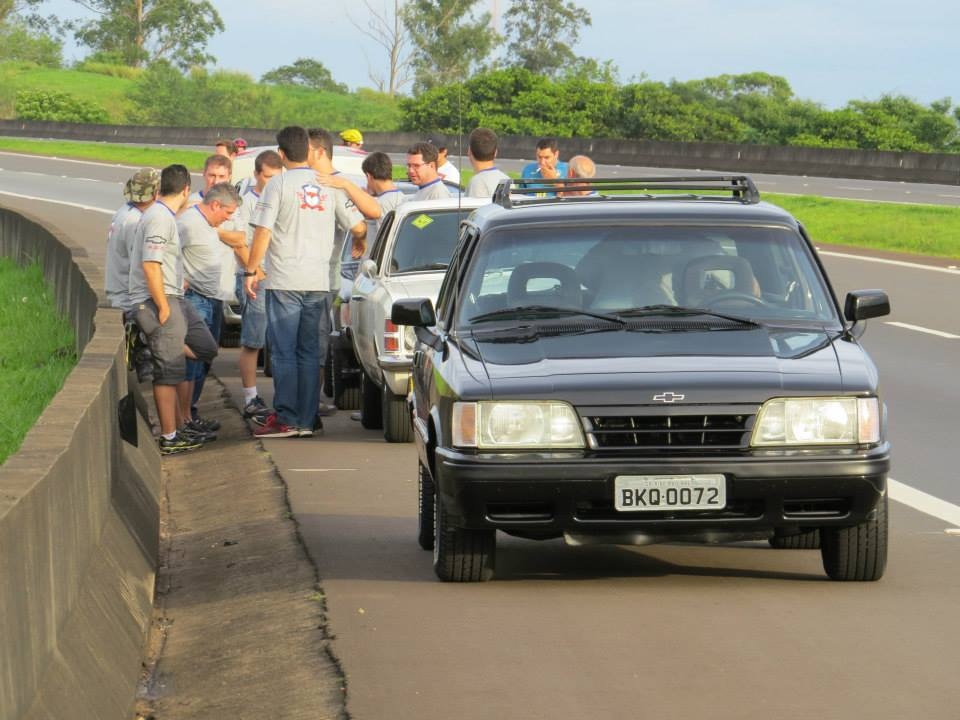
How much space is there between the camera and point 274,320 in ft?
45.0

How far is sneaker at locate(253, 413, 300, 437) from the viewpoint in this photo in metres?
14.0

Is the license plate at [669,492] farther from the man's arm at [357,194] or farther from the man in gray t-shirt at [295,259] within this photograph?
the man's arm at [357,194]

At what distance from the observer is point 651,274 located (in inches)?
349

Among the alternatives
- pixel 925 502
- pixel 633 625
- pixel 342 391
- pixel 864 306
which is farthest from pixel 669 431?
pixel 342 391

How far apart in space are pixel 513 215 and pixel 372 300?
15.6 ft

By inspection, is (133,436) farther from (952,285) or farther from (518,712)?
(952,285)

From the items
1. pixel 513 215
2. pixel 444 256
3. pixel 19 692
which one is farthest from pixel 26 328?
pixel 19 692

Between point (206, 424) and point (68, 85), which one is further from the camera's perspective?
point (68, 85)

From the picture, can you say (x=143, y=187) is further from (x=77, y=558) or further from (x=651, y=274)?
(x=77, y=558)

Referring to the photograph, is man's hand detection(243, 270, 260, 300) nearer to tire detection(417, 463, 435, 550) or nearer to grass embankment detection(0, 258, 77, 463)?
grass embankment detection(0, 258, 77, 463)

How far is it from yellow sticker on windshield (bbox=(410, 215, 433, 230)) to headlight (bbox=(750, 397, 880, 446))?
22.6 feet

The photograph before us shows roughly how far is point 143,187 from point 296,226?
1.06m

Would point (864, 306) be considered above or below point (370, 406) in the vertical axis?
above

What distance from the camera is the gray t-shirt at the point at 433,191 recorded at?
616 inches
